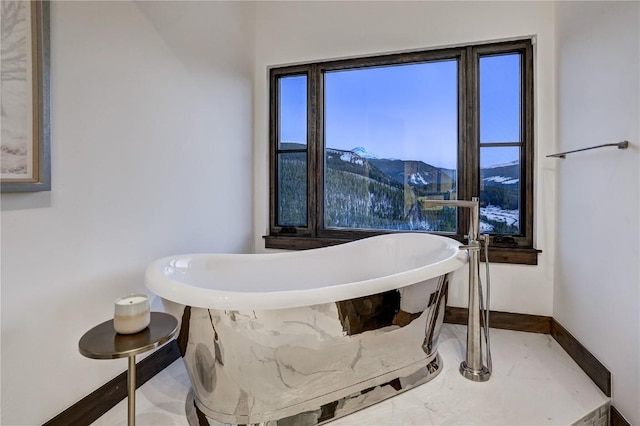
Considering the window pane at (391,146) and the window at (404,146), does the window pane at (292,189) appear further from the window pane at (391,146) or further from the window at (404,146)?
the window pane at (391,146)

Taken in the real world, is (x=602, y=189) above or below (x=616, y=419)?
above

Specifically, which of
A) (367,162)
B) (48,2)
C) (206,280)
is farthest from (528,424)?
(48,2)

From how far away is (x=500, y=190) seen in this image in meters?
2.34

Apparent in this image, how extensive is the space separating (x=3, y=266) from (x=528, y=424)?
201cm

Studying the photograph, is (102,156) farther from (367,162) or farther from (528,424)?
(528,424)

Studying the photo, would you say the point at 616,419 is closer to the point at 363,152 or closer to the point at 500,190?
the point at 500,190

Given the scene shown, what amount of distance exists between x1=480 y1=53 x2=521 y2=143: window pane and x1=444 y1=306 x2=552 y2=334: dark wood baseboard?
1.21m

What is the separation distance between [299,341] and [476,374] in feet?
3.33

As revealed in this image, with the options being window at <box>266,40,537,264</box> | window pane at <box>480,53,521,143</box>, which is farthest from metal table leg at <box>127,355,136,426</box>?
window pane at <box>480,53,521,143</box>

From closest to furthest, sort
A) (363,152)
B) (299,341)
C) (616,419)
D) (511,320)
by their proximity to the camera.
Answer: (299,341) < (616,419) < (511,320) < (363,152)

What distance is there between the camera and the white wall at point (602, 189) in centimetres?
135

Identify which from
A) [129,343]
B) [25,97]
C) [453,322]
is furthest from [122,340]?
[453,322]

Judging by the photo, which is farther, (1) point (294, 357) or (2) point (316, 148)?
(2) point (316, 148)

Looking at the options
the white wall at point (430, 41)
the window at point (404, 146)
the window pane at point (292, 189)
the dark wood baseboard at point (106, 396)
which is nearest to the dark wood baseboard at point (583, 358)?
the white wall at point (430, 41)
